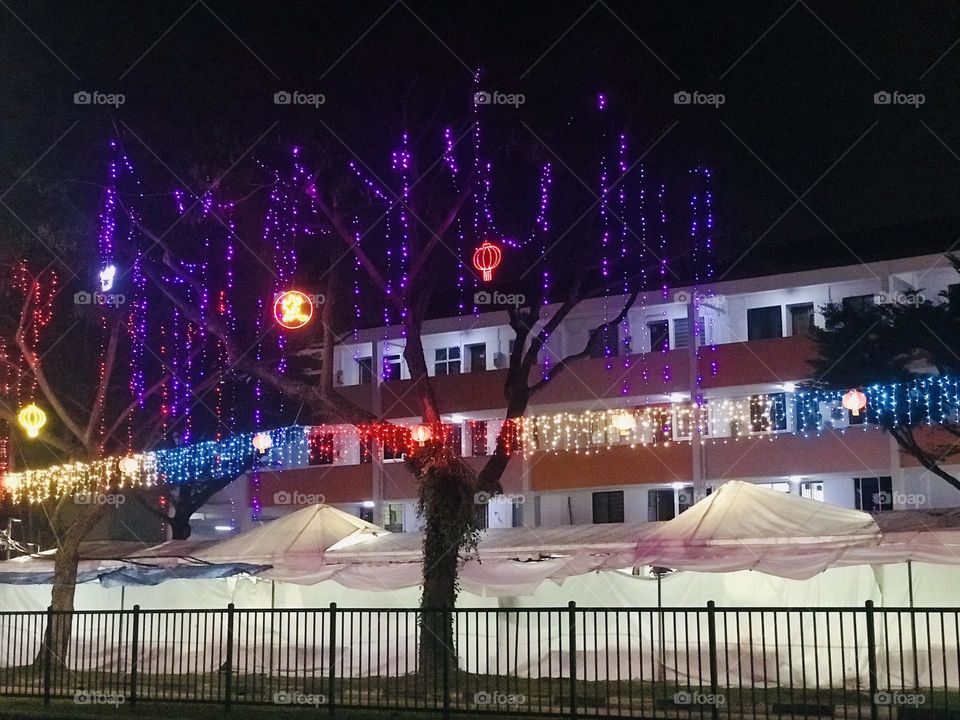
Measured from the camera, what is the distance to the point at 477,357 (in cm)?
4350

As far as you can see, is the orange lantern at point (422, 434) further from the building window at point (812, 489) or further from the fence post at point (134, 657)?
the building window at point (812, 489)

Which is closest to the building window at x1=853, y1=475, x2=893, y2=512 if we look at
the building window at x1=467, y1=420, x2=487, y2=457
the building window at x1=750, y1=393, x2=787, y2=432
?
the building window at x1=750, y1=393, x2=787, y2=432

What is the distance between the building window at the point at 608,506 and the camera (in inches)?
1560

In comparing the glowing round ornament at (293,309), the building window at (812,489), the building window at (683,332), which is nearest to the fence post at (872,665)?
the glowing round ornament at (293,309)

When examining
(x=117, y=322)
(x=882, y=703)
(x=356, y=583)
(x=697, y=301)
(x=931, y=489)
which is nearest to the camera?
(x=882, y=703)

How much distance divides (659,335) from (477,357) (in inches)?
290

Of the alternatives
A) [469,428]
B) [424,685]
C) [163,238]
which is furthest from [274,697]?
[469,428]

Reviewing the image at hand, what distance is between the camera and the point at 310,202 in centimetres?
2328

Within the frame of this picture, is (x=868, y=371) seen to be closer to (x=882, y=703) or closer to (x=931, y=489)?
(x=931, y=489)

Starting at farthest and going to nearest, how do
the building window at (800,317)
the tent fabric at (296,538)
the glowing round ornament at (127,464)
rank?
1. the building window at (800,317)
2. the glowing round ornament at (127,464)
3. the tent fabric at (296,538)

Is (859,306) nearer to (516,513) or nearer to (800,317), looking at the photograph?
(800,317)

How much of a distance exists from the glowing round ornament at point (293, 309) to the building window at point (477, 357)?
895 inches

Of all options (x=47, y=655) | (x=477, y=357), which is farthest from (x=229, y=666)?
(x=477, y=357)

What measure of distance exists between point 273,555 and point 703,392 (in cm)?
1681
